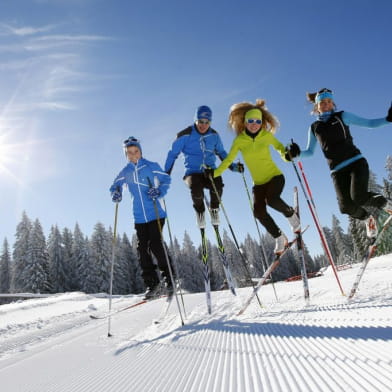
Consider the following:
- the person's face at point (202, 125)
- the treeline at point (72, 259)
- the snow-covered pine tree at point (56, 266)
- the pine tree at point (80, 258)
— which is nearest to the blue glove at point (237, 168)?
the person's face at point (202, 125)

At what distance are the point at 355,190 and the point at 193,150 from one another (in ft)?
9.62

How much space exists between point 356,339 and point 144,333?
2457 millimetres

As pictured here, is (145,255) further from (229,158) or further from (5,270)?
(5,270)

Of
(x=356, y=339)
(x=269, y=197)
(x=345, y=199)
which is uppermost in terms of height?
(x=269, y=197)

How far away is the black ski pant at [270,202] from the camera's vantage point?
15.5ft

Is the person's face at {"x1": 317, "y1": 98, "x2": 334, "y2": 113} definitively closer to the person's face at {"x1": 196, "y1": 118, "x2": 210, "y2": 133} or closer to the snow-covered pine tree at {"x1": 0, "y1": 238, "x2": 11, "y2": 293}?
the person's face at {"x1": 196, "y1": 118, "x2": 210, "y2": 133}

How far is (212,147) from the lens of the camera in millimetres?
5879

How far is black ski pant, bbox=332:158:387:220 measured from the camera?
423cm

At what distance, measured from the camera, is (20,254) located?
37.9 meters

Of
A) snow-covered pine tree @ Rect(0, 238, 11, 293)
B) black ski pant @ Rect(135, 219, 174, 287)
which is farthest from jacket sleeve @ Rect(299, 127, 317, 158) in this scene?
snow-covered pine tree @ Rect(0, 238, 11, 293)

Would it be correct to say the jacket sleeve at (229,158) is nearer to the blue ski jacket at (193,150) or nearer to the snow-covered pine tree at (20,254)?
the blue ski jacket at (193,150)

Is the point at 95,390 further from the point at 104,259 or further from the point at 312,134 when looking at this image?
the point at 104,259

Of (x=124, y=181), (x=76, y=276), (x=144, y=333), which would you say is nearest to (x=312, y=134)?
(x=124, y=181)

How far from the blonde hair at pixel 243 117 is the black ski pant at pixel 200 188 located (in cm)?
109
